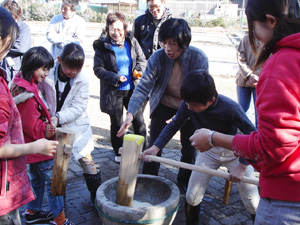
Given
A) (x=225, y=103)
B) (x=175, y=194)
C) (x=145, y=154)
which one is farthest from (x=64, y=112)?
(x=225, y=103)

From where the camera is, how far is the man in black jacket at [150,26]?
437cm

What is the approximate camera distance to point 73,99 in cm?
299

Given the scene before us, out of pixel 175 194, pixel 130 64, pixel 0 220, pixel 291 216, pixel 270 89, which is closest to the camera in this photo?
pixel 270 89

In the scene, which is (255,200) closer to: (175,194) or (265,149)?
(175,194)

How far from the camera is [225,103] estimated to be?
250 cm

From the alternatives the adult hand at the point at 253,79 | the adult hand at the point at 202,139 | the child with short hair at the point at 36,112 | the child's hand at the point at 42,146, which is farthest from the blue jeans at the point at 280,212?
the adult hand at the point at 253,79

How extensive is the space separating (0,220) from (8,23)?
103cm

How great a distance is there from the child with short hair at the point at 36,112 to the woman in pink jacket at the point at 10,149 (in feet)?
1.99

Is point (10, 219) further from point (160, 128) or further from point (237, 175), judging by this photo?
point (160, 128)

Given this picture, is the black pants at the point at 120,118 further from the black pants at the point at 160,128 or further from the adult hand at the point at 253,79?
the adult hand at the point at 253,79

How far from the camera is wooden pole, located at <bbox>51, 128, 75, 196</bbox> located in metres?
2.32

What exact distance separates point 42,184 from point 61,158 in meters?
0.64

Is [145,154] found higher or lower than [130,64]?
lower

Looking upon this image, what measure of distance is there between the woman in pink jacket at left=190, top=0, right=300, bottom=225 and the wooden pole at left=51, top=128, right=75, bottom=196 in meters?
1.28
